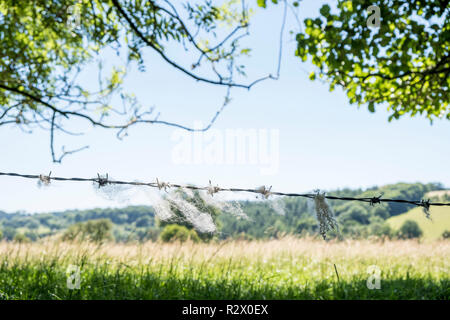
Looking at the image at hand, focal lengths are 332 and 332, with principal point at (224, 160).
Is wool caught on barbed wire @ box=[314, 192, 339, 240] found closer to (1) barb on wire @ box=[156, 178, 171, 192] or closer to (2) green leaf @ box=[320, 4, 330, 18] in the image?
(1) barb on wire @ box=[156, 178, 171, 192]

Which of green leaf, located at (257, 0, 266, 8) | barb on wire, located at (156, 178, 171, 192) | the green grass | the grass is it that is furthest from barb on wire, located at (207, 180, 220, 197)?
the green grass

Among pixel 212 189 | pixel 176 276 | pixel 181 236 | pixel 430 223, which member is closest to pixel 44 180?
pixel 212 189

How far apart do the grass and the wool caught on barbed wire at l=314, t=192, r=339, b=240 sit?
308 centimetres

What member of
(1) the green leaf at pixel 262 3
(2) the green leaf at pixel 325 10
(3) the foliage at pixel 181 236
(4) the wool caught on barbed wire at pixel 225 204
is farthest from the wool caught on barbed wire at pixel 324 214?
(3) the foliage at pixel 181 236

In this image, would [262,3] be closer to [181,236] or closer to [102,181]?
[102,181]

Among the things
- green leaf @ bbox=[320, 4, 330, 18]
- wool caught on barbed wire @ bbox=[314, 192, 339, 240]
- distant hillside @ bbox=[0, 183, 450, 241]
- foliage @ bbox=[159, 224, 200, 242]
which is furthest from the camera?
foliage @ bbox=[159, 224, 200, 242]

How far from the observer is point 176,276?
5609mm

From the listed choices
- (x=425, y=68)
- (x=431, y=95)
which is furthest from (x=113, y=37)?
(x=431, y=95)

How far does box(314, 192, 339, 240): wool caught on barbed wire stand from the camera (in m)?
1.98

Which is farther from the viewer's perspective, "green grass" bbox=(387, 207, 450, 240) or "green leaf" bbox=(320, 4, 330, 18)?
"green grass" bbox=(387, 207, 450, 240)

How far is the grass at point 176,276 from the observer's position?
488 centimetres

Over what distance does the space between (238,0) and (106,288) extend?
5.64 metres

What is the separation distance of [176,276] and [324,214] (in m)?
4.21

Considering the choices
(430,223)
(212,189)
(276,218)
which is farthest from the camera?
(276,218)
